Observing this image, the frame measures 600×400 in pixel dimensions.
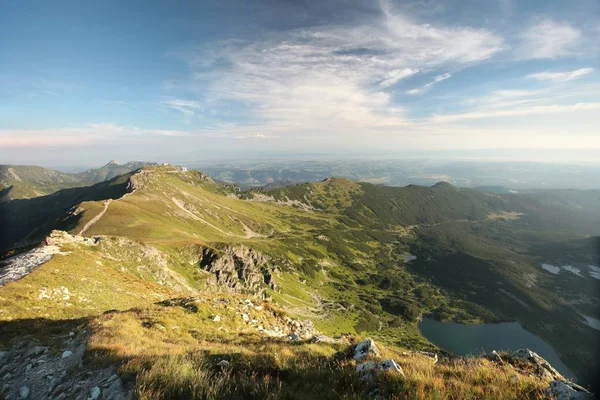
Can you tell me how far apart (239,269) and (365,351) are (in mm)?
126359

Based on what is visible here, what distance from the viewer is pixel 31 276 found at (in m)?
29.8

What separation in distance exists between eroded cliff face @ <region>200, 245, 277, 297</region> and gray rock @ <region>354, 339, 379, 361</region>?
9893 centimetres

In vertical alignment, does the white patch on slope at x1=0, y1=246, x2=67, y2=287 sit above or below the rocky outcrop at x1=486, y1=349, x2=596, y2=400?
below

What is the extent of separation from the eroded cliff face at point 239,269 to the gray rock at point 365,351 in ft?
325

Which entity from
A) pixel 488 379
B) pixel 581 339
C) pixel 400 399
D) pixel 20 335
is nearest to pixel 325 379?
pixel 400 399

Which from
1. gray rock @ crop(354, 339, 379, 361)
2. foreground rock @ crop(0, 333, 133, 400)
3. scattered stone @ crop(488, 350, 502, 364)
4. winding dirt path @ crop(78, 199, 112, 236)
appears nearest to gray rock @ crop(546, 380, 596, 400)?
scattered stone @ crop(488, 350, 502, 364)

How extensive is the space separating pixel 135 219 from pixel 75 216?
2269cm

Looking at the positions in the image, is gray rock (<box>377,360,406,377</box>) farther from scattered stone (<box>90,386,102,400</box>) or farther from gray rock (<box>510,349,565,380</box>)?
scattered stone (<box>90,386,102,400</box>)

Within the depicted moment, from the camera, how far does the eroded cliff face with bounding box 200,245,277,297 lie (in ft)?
356

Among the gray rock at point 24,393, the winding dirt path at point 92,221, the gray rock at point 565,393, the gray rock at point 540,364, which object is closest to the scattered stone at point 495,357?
the gray rock at point 540,364

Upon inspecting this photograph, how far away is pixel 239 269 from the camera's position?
132 m

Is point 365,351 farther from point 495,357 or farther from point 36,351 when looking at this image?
point 36,351

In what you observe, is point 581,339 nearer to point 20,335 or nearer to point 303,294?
point 303,294

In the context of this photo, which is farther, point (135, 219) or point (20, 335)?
point (135, 219)
